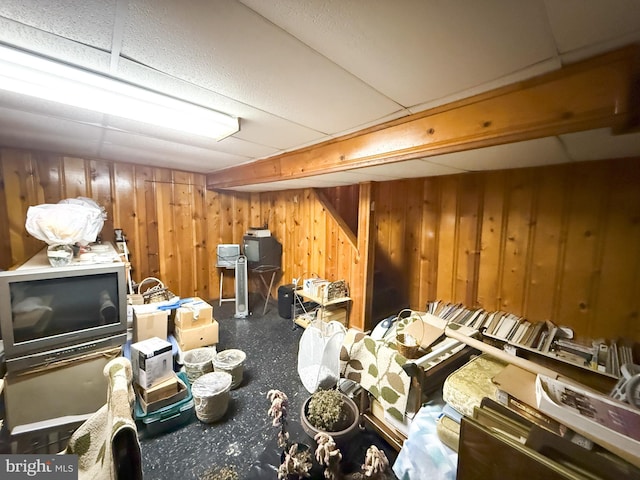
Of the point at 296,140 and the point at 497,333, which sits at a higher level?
the point at 296,140

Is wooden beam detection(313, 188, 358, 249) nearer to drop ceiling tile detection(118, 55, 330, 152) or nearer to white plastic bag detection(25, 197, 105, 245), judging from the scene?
drop ceiling tile detection(118, 55, 330, 152)

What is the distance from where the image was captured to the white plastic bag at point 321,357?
72.1 inches

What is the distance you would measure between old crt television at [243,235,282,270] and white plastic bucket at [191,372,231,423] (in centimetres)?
211

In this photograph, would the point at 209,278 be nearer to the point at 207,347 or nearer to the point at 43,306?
the point at 207,347

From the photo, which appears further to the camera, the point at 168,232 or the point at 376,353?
the point at 168,232

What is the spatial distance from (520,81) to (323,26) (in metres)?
0.84

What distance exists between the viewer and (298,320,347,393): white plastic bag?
1830 mm

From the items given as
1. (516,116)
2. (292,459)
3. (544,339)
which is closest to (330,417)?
(292,459)

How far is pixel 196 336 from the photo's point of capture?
2.39m

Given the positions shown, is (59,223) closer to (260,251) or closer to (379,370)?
(260,251)

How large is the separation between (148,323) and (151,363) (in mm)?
643

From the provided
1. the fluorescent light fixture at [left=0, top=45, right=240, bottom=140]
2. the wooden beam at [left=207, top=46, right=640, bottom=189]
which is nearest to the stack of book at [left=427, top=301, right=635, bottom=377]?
the wooden beam at [left=207, top=46, right=640, bottom=189]

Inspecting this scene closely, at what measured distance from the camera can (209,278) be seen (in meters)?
4.09

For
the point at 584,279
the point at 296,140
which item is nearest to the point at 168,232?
the point at 296,140
